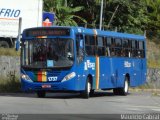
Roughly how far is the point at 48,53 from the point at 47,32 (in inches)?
37.5

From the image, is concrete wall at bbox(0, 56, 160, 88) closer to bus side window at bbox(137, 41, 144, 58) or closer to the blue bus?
the blue bus

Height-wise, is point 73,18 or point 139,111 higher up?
point 73,18

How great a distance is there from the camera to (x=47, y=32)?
27703 mm

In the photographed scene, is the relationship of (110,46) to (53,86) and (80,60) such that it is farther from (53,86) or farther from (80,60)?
(53,86)

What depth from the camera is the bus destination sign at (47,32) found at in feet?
90.1

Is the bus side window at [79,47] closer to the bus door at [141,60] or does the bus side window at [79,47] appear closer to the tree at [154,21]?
the bus door at [141,60]

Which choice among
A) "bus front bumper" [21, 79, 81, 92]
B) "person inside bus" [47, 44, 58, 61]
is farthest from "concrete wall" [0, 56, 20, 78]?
"person inside bus" [47, 44, 58, 61]

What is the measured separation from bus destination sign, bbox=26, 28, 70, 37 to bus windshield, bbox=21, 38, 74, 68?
22 cm

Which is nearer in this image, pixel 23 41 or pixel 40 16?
pixel 23 41

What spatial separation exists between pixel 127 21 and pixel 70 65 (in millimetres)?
33450

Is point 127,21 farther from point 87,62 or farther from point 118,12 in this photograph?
point 87,62

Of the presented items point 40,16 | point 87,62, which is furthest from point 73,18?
point 87,62

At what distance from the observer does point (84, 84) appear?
27.9 meters

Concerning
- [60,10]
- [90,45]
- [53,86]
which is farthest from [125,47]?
[60,10]
